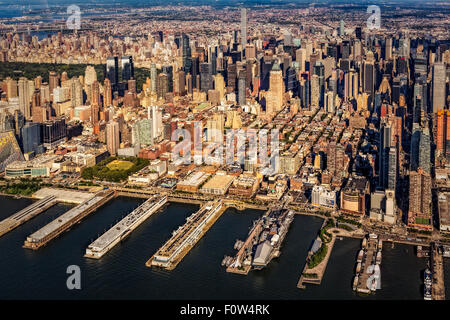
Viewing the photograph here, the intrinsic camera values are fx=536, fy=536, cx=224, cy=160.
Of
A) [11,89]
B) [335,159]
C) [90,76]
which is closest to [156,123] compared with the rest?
[335,159]

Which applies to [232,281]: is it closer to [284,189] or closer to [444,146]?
[284,189]

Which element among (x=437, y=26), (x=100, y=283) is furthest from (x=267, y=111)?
(x=437, y=26)

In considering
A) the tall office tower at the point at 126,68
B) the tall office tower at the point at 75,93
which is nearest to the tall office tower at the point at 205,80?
the tall office tower at the point at 126,68

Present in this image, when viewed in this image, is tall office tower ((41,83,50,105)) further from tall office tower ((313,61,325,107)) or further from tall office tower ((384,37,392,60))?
tall office tower ((384,37,392,60))

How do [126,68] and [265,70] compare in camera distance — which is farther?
[265,70]

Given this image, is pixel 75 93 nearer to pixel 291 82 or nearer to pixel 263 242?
pixel 291 82

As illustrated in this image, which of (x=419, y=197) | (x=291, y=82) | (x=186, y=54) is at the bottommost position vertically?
(x=419, y=197)
